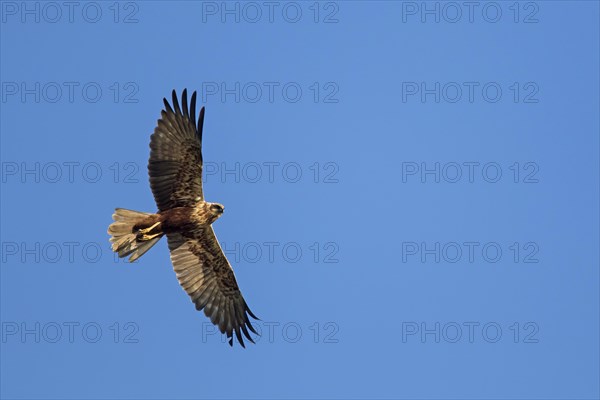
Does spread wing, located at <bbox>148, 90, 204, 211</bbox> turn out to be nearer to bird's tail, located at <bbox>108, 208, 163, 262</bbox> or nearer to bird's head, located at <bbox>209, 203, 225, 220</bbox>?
bird's head, located at <bbox>209, 203, 225, 220</bbox>


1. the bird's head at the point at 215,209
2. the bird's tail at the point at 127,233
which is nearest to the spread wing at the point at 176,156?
the bird's head at the point at 215,209

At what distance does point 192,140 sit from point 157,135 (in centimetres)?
53

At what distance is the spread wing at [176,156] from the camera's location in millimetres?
15461

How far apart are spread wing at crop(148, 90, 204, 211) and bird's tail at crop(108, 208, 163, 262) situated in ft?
1.96

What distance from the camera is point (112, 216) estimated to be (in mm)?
15156

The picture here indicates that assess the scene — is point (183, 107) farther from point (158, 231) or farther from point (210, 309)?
point (210, 309)

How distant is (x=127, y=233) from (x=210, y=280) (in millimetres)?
2111

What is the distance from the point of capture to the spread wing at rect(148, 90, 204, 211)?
15.5 m

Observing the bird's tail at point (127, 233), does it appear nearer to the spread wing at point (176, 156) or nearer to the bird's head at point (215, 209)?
the spread wing at point (176, 156)

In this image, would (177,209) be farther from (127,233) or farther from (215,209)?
(127,233)

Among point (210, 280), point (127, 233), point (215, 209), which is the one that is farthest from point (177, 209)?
point (210, 280)

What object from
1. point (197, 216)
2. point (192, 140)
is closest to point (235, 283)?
point (197, 216)

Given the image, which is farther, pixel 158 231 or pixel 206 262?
pixel 206 262

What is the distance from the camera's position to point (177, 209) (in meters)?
15.6
